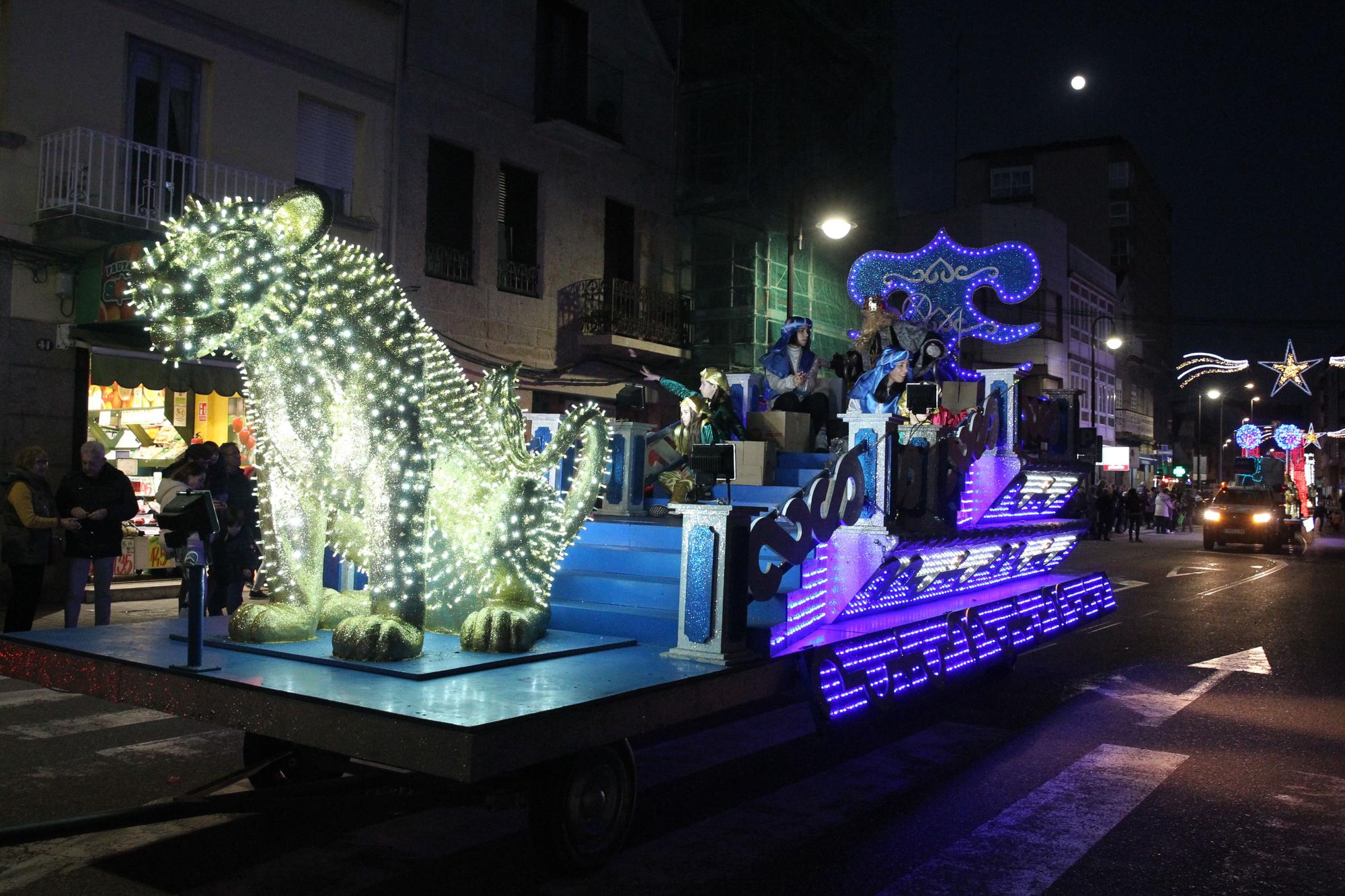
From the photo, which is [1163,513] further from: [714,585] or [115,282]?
[714,585]

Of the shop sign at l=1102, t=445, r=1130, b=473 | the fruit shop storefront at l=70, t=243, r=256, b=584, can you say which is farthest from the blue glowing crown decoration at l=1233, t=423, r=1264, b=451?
the fruit shop storefront at l=70, t=243, r=256, b=584

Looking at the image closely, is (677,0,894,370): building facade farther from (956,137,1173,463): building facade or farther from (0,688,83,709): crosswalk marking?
(956,137,1173,463): building facade

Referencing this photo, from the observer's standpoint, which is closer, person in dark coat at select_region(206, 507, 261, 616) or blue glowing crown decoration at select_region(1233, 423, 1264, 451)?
person in dark coat at select_region(206, 507, 261, 616)

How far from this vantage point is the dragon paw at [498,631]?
5.19 meters

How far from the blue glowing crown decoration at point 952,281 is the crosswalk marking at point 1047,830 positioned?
4.28 meters

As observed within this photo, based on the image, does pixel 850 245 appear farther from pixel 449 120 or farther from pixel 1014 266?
pixel 1014 266

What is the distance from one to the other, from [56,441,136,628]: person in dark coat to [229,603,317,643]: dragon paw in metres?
4.70

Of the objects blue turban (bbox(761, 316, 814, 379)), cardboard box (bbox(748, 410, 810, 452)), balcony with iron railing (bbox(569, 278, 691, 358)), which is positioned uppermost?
balcony with iron railing (bbox(569, 278, 691, 358))

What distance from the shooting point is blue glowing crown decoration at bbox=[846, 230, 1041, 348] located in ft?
32.1

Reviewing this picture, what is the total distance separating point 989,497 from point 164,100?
11529 mm

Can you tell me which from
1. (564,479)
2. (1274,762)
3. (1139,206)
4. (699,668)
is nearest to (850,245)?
(564,479)

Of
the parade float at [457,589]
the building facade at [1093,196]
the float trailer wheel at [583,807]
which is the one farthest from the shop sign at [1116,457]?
the float trailer wheel at [583,807]

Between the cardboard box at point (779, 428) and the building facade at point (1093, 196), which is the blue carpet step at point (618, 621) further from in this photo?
the building facade at point (1093, 196)

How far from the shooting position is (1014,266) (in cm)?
980
